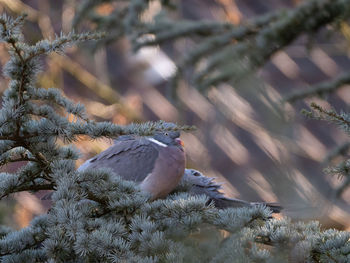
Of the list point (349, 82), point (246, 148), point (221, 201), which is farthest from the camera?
point (221, 201)

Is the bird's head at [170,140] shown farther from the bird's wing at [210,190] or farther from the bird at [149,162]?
the bird's wing at [210,190]

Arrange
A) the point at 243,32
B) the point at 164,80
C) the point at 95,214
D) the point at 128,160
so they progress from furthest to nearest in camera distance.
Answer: the point at 164,80, the point at 128,160, the point at 243,32, the point at 95,214

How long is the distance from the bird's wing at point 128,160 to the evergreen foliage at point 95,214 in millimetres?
698

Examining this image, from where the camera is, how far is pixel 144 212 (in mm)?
763

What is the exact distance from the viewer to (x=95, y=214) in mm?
800

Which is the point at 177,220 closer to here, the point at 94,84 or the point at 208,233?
the point at 208,233

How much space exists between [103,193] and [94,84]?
2.44 m

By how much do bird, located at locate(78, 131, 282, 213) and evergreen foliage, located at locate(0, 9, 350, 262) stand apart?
0.64 m

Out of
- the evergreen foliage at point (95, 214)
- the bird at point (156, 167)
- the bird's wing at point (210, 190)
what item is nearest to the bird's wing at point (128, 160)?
the bird at point (156, 167)

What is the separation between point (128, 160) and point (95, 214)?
0.77 meters

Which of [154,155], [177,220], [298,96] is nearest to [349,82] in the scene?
[298,96]

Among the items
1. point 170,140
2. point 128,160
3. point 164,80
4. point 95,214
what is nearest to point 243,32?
point 170,140

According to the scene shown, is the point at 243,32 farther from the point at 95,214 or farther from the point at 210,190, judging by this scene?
the point at 95,214

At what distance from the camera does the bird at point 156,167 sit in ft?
4.79
